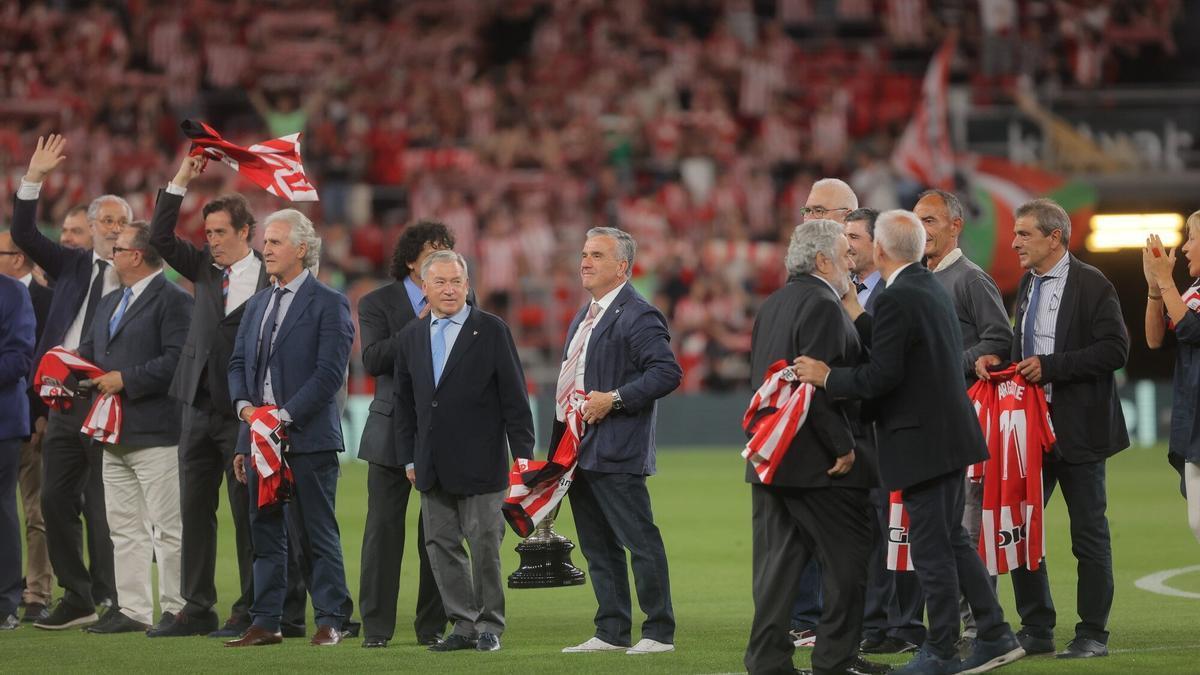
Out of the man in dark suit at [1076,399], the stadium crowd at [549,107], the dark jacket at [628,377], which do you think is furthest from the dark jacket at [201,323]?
the stadium crowd at [549,107]

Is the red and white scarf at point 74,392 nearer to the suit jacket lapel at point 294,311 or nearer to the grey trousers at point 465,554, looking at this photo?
the suit jacket lapel at point 294,311

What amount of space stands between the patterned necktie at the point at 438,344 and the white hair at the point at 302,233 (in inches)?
36.0

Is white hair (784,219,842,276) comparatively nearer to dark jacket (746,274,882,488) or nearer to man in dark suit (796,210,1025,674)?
dark jacket (746,274,882,488)

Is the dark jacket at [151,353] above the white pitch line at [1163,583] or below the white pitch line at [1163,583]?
above

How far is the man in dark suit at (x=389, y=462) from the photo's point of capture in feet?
29.6

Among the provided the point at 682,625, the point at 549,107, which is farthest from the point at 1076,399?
the point at 549,107

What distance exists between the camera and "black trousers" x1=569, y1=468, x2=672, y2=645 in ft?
28.4

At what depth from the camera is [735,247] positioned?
82.0 ft

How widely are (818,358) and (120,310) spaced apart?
4603 mm

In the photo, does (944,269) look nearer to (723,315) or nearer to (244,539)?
(244,539)

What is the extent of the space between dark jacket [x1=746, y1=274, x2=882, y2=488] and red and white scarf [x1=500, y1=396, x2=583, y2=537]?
1.41m

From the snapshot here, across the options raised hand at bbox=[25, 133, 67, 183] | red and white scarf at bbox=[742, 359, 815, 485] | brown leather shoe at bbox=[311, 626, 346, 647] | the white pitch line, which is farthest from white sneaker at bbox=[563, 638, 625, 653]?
raised hand at bbox=[25, 133, 67, 183]

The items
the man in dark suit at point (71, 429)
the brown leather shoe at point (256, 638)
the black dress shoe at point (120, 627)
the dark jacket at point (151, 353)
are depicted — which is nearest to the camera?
the brown leather shoe at point (256, 638)

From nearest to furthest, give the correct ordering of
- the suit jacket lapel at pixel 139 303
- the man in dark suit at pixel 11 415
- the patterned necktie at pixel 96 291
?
the suit jacket lapel at pixel 139 303 < the man in dark suit at pixel 11 415 < the patterned necktie at pixel 96 291
